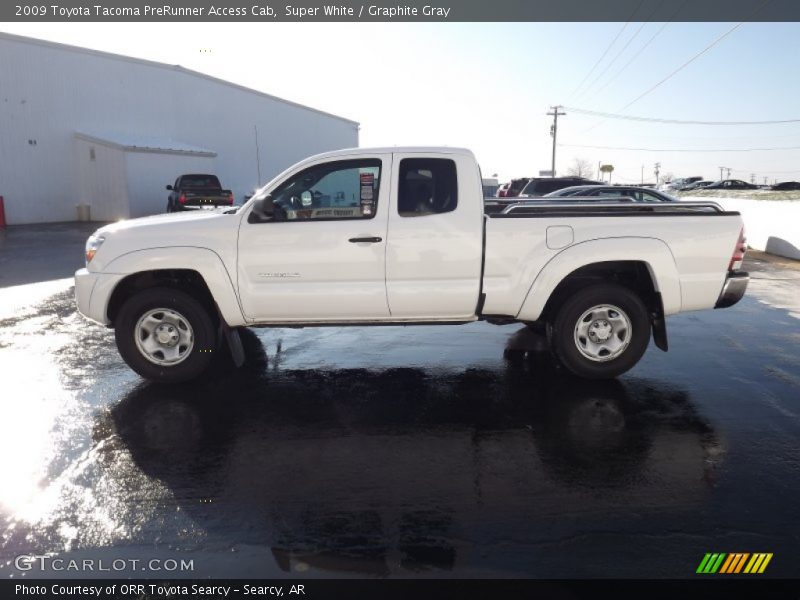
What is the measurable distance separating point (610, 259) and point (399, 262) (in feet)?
6.17

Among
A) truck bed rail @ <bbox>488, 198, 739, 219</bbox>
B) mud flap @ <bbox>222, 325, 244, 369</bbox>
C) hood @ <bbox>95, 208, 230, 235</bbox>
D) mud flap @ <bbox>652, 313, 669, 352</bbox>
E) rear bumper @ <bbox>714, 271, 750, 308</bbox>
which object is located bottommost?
mud flap @ <bbox>222, 325, 244, 369</bbox>

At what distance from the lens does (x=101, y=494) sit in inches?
139

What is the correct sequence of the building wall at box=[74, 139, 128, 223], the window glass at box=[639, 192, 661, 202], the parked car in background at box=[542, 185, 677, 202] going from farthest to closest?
the building wall at box=[74, 139, 128, 223] < the window glass at box=[639, 192, 661, 202] < the parked car in background at box=[542, 185, 677, 202]

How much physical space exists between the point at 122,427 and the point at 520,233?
3.68 meters

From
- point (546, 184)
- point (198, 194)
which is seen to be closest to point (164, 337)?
point (546, 184)

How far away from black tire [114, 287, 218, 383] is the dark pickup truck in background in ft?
49.7

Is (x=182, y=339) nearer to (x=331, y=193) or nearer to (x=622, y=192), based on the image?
(x=331, y=193)

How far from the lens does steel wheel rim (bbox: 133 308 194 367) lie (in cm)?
533

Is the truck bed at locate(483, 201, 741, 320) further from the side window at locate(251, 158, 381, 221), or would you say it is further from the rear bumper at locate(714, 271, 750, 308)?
the side window at locate(251, 158, 381, 221)

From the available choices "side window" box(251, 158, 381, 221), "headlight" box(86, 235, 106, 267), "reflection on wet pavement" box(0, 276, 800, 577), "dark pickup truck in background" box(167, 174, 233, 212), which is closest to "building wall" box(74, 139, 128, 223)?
"dark pickup truck in background" box(167, 174, 233, 212)

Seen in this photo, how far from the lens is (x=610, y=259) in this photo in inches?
202

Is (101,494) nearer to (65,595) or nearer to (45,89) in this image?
(65,595)

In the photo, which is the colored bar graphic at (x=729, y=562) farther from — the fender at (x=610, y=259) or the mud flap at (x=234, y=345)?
the mud flap at (x=234, y=345)

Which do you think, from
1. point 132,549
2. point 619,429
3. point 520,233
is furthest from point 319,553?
point 520,233
